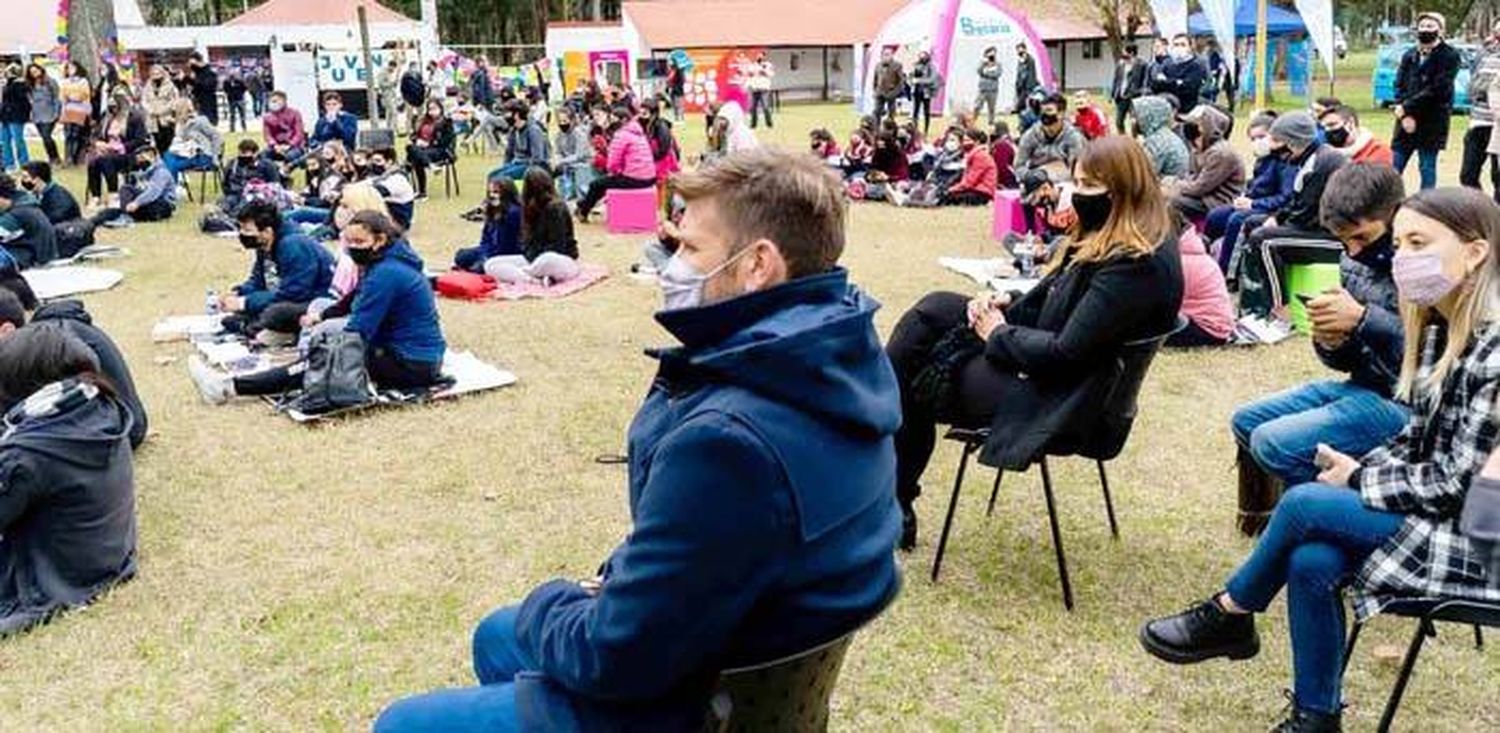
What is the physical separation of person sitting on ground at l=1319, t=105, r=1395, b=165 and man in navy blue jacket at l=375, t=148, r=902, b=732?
6.65 meters

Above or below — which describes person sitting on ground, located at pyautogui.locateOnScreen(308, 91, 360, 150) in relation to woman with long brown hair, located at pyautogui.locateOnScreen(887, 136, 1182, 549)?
above

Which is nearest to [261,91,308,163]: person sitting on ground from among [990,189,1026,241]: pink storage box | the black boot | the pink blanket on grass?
the pink blanket on grass

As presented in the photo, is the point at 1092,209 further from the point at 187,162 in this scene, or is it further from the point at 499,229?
the point at 187,162

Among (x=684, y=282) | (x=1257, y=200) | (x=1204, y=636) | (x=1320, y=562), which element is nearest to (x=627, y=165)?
(x=1257, y=200)

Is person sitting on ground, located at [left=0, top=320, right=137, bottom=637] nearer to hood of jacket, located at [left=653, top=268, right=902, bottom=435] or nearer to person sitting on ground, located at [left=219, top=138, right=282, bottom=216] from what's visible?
hood of jacket, located at [left=653, top=268, right=902, bottom=435]

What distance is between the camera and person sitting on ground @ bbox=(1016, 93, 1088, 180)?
11.4 m

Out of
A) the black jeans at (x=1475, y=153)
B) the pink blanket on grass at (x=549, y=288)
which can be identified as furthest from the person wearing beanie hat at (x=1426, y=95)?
the pink blanket on grass at (x=549, y=288)

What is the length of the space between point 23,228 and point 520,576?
320 inches

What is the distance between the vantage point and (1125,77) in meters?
18.3

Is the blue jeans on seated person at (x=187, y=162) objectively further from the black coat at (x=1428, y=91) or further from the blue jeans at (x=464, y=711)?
the blue jeans at (x=464, y=711)

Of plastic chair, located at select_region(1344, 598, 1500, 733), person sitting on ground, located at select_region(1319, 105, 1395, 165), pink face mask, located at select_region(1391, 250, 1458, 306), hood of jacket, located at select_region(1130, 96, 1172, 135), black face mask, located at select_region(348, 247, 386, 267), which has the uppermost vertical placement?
hood of jacket, located at select_region(1130, 96, 1172, 135)

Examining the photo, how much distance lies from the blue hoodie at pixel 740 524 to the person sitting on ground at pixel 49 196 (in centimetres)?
1132

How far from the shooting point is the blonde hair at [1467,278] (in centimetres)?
282

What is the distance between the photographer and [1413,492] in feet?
9.14
